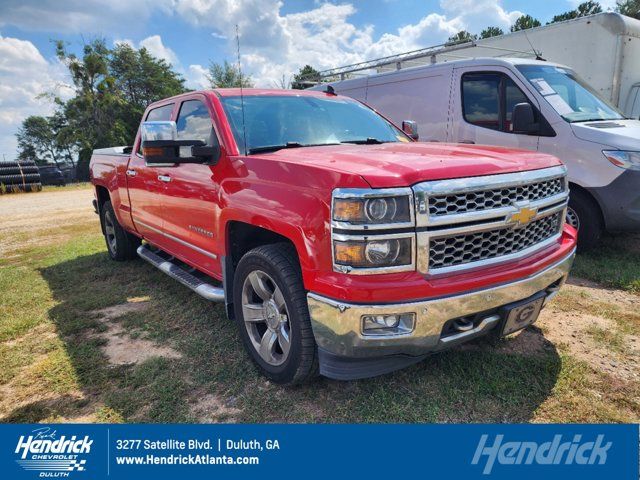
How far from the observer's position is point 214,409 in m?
2.60

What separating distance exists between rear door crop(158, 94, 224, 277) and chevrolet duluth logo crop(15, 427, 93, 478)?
141cm

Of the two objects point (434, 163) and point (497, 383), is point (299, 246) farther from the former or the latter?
point (497, 383)

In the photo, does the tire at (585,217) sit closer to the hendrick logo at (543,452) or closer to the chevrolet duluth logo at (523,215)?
the chevrolet duluth logo at (523,215)

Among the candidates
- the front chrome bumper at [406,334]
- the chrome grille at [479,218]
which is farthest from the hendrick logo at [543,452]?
the chrome grille at [479,218]

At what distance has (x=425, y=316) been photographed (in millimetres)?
2107

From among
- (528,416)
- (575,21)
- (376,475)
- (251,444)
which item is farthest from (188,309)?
(575,21)

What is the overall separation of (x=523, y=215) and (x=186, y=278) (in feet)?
8.69

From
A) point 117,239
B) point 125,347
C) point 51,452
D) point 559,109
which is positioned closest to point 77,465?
point 51,452

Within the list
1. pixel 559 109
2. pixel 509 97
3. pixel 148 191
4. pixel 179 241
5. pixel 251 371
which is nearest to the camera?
pixel 251 371

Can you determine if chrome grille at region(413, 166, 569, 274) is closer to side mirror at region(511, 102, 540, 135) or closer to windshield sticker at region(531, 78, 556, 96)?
side mirror at region(511, 102, 540, 135)

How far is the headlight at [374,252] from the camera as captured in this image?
206 centimetres

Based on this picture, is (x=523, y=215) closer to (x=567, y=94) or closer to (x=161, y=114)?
(x=161, y=114)

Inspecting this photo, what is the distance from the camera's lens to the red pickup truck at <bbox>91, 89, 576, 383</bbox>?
2.08 meters

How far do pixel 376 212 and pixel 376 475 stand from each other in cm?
124
